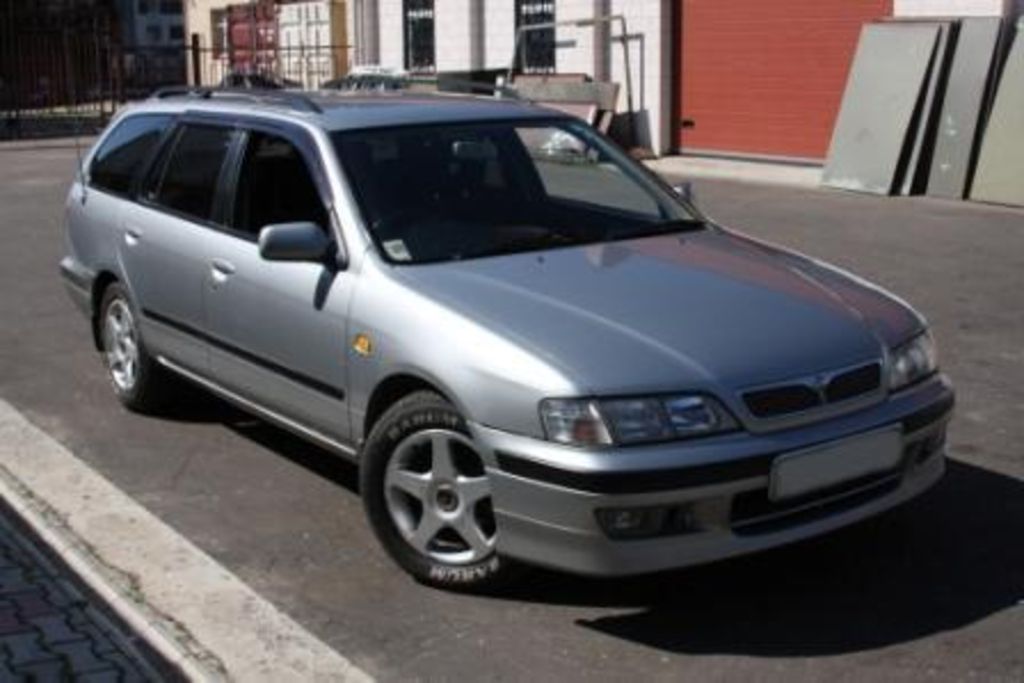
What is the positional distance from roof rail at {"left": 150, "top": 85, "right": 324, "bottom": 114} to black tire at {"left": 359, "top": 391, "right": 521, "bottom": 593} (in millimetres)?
1571

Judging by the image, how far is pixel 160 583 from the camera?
468 cm

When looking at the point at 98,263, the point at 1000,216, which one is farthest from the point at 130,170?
the point at 1000,216

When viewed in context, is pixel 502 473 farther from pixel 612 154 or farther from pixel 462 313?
pixel 612 154

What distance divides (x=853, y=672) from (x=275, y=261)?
2526 millimetres

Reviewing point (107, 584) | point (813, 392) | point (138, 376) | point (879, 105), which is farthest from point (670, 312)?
point (879, 105)

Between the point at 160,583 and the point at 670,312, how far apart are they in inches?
75.0

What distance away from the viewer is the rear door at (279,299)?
16.5 ft

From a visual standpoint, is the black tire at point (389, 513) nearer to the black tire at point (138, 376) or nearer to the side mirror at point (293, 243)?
the side mirror at point (293, 243)

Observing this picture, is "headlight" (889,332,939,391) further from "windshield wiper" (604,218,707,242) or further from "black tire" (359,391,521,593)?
"black tire" (359,391,521,593)

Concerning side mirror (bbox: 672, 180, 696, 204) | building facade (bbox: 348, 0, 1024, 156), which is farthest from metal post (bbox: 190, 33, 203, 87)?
side mirror (bbox: 672, 180, 696, 204)

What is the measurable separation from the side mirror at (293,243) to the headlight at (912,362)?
201cm

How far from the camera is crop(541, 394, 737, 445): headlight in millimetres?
4012

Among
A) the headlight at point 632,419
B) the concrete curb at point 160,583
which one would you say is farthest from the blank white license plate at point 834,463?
the concrete curb at point 160,583

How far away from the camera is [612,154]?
20.1ft
